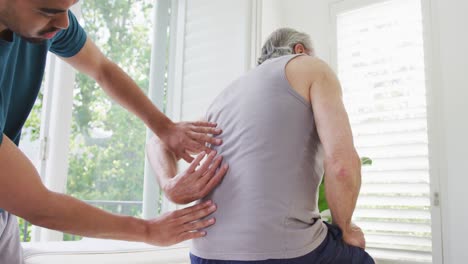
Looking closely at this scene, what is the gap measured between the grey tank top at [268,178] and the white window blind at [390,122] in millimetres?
1669

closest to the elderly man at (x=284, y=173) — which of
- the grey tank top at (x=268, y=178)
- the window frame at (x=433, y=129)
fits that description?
the grey tank top at (x=268, y=178)

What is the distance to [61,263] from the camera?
141cm

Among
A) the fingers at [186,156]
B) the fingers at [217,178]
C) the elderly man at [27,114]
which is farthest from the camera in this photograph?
the fingers at [186,156]

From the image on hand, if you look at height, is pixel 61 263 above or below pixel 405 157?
below

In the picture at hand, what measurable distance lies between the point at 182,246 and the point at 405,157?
160 cm

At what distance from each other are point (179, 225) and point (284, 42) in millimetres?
740

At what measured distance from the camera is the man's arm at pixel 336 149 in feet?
3.78

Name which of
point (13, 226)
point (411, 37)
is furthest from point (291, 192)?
point (411, 37)


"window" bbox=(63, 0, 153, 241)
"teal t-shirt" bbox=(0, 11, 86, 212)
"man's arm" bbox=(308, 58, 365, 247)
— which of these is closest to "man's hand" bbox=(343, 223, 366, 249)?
"man's arm" bbox=(308, 58, 365, 247)

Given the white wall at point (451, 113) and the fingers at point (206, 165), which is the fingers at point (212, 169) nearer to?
the fingers at point (206, 165)

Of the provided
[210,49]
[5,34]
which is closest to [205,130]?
[5,34]

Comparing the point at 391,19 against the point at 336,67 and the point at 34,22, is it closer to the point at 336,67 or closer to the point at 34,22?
the point at 336,67

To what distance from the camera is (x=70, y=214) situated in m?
0.98

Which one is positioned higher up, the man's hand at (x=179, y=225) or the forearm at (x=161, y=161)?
the forearm at (x=161, y=161)
